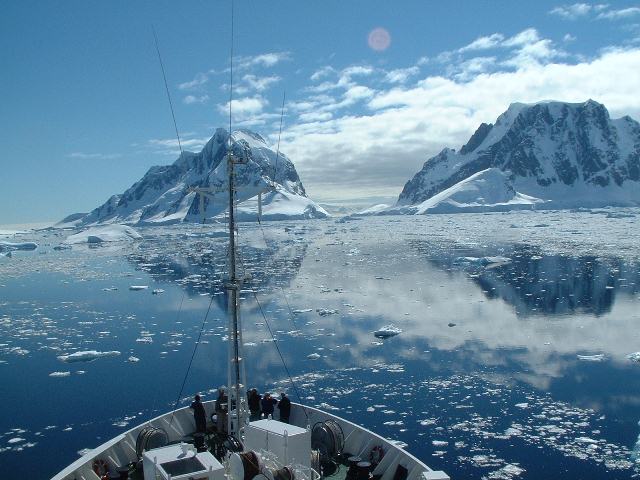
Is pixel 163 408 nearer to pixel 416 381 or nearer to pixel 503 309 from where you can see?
pixel 416 381

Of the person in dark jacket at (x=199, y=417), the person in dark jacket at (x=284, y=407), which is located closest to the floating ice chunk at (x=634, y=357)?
the person in dark jacket at (x=284, y=407)

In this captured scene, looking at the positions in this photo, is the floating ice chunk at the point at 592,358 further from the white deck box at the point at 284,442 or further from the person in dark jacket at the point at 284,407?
the white deck box at the point at 284,442

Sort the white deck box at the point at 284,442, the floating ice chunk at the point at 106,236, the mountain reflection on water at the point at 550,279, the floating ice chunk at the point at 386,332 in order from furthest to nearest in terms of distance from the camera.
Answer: the floating ice chunk at the point at 106,236
the mountain reflection on water at the point at 550,279
the floating ice chunk at the point at 386,332
the white deck box at the point at 284,442

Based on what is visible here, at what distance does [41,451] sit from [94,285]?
32.5 meters

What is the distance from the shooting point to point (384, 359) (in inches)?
925

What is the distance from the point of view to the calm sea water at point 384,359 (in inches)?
628

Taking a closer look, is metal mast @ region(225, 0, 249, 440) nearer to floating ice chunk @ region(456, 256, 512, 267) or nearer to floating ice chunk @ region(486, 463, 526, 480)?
floating ice chunk @ region(486, 463, 526, 480)

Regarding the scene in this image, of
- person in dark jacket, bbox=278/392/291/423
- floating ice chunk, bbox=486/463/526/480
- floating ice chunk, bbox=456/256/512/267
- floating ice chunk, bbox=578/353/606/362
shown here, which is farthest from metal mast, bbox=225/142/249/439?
floating ice chunk, bbox=456/256/512/267

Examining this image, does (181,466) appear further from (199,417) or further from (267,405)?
(267,405)

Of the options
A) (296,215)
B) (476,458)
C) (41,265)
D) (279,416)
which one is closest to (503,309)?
(476,458)

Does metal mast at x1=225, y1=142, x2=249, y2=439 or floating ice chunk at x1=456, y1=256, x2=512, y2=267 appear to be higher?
metal mast at x1=225, y1=142, x2=249, y2=439

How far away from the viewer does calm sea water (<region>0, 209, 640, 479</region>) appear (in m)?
15.9

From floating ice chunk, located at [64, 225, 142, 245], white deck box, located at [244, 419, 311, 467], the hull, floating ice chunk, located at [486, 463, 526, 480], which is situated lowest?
floating ice chunk, located at [486, 463, 526, 480]

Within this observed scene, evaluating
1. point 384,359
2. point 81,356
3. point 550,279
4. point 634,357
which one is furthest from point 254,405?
point 550,279
